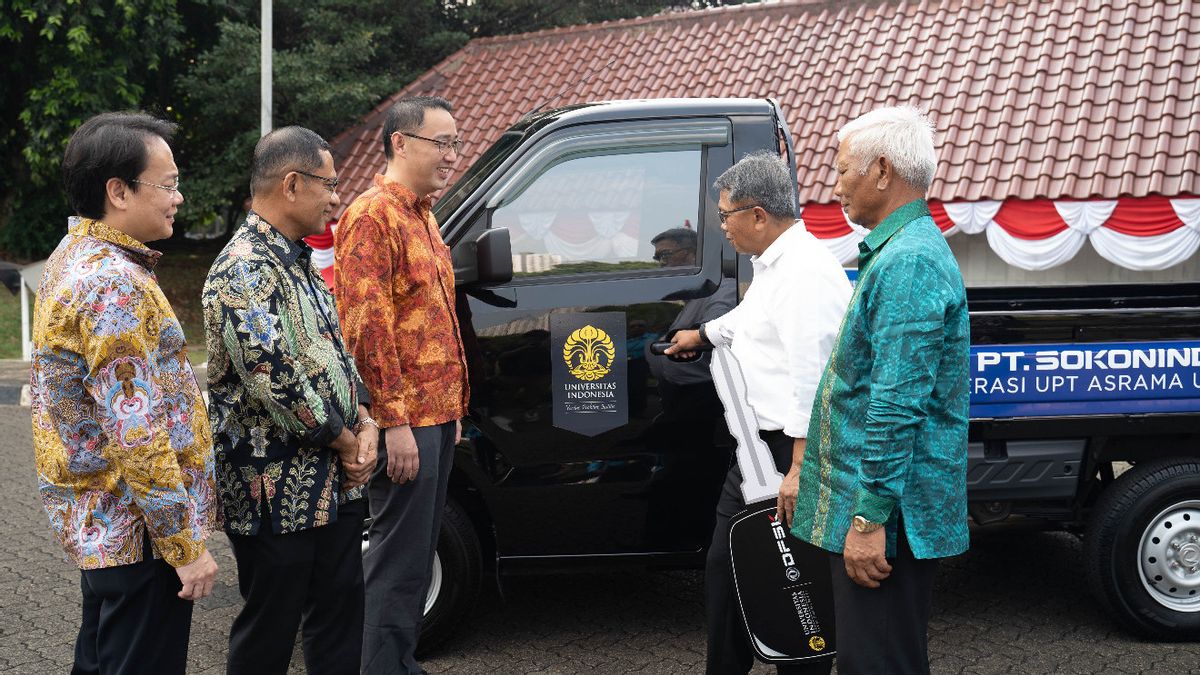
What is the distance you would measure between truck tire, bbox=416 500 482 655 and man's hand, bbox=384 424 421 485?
0.83 meters

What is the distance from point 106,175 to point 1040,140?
13.8 metres

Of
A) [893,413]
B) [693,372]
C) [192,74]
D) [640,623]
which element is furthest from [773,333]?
[192,74]

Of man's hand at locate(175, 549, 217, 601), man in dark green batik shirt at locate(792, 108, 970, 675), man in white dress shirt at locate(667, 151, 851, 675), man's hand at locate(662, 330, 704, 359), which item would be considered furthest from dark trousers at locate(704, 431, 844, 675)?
man's hand at locate(175, 549, 217, 601)

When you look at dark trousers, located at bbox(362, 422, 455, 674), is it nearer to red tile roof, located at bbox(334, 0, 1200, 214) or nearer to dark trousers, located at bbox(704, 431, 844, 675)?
dark trousers, located at bbox(704, 431, 844, 675)

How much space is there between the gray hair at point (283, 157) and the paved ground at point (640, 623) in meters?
2.17

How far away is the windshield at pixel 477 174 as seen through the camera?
4.32 metres

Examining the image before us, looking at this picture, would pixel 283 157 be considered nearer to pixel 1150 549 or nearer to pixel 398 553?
pixel 398 553

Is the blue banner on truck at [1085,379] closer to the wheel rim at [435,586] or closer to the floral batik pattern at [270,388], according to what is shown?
the wheel rim at [435,586]

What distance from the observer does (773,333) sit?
337 cm

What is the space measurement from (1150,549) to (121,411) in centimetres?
397

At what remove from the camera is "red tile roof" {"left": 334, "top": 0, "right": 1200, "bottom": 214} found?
45.5ft

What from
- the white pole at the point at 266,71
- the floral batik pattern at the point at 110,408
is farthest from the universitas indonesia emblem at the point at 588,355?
the white pole at the point at 266,71

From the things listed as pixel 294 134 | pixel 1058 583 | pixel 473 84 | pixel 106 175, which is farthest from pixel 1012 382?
pixel 473 84

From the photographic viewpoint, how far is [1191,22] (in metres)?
14.8
